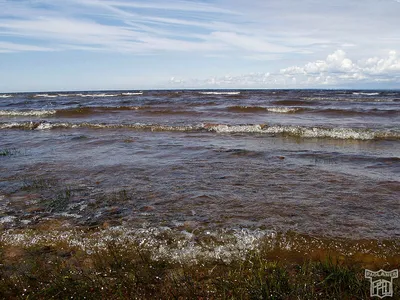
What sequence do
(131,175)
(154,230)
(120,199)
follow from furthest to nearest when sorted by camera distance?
(131,175) < (120,199) < (154,230)

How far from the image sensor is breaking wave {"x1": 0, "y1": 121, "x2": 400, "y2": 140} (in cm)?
1173

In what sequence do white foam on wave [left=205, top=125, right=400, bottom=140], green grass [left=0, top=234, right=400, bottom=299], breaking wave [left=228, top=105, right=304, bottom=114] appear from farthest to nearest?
1. breaking wave [left=228, top=105, right=304, bottom=114]
2. white foam on wave [left=205, top=125, right=400, bottom=140]
3. green grass [left=0, top=234, right=400, bottom=299]

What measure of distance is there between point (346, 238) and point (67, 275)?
3336 mm

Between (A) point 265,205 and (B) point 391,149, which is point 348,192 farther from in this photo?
(B) point 391,149

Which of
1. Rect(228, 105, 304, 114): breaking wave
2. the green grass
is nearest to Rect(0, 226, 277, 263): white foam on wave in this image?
the green grass

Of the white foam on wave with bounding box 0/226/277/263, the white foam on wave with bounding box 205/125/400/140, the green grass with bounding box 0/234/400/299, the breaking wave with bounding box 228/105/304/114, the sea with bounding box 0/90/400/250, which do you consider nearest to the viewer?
the green grass with bounding box 0/234/400/299

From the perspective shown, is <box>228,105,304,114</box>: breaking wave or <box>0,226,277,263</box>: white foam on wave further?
<box>228,105,304,114</box>: breaking wave

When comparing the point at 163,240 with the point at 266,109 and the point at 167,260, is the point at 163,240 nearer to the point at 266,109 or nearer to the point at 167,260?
the point at 167,260

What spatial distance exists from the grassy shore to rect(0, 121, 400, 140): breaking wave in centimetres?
900

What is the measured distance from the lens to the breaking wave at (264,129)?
11727 millimetres

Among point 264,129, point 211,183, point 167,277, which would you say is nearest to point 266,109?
point 264,129

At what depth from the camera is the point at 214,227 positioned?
4.20m

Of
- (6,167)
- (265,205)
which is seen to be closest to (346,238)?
(265,205)

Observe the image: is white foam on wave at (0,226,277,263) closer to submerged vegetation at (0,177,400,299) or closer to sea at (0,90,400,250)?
submerged vegetation at (0,177,400,299)
